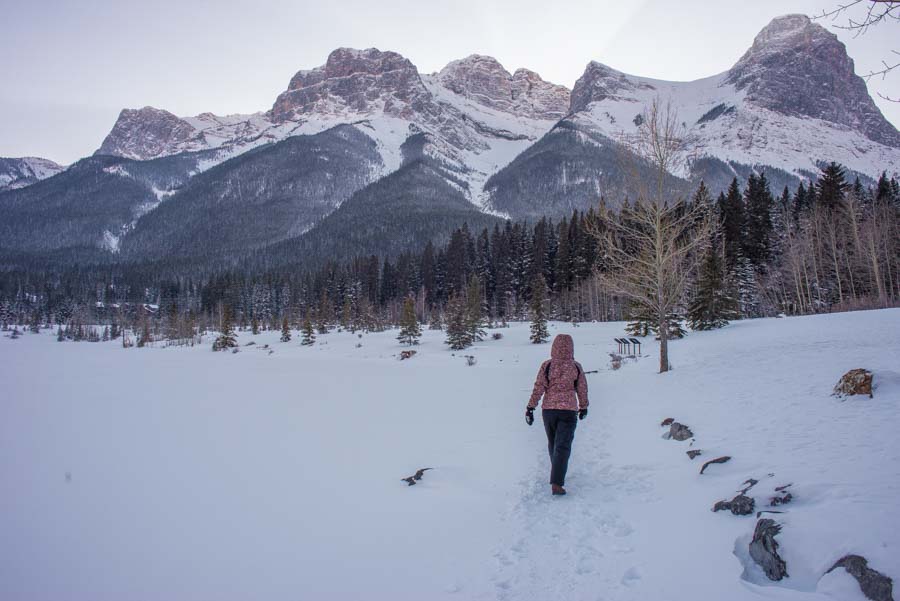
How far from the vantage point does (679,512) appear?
15.2ft

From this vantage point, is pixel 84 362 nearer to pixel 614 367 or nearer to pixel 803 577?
pixel 614 367

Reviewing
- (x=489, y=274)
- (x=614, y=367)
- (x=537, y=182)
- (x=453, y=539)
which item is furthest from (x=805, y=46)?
(x=453, y=539)

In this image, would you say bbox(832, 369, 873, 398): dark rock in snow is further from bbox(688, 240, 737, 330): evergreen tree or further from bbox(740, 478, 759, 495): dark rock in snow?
bbox(688, 240, 737, 330): evergreen tree

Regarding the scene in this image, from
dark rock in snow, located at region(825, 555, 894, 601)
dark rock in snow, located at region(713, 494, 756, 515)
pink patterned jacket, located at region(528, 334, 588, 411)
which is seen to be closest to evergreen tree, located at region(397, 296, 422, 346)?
pink patterned jacket, located at region(528, 334, 588, 411)

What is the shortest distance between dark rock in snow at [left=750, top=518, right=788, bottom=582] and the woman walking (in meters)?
2.18

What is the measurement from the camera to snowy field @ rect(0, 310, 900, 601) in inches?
141

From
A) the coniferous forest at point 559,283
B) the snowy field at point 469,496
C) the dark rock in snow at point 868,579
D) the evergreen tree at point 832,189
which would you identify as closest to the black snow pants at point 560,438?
the snowy field at point 469,496

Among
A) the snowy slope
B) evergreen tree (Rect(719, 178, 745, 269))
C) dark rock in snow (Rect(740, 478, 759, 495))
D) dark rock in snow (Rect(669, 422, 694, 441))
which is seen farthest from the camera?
the snowy slope

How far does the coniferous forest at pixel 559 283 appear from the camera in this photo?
26.1 m

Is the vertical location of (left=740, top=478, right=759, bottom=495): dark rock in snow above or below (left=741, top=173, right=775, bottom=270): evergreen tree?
below

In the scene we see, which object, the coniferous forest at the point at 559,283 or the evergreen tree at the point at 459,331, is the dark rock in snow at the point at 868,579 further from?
the evergreen tree at the point at 459,331

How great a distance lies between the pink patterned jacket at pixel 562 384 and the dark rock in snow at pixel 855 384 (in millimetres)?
4695

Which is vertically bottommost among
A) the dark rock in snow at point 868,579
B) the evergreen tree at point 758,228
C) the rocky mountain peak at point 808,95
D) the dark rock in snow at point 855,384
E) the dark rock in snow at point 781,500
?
the dark rock in snow at point 781,500

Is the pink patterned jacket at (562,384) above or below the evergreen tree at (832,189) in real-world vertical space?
below
